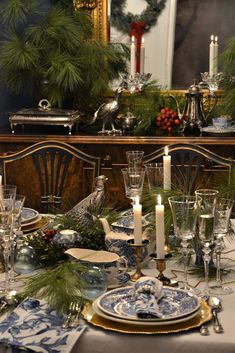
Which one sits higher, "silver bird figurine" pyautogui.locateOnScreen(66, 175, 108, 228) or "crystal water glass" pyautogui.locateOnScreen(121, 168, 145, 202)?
"crystal water glass" pyautogui.locateOnScreen(121, 168, 145, 202)

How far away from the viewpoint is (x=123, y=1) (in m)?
4.58

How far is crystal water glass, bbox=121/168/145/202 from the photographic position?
2439 mm

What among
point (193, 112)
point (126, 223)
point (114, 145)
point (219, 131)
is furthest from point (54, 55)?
point (126, 223)

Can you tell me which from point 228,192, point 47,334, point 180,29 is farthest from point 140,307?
point 180,29

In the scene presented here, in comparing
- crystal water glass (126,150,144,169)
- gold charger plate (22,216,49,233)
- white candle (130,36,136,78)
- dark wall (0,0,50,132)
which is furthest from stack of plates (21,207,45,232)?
dark wall (0,0,50,132)

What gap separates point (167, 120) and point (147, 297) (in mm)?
2392

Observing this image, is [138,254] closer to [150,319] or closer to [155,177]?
[150,319]

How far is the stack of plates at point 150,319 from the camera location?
175cm

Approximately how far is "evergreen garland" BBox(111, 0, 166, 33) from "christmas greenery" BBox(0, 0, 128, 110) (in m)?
0.21

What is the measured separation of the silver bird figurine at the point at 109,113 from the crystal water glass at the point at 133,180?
1.74 meters

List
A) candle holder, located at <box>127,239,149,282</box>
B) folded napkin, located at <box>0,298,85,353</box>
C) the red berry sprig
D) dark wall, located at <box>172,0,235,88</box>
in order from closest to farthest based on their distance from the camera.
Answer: folded napkin, located at <box>0,298,85,353</box>, candle holder, located at <box>127,239,149,282</box>, the red berry sprig, dark wall, located at <box>172,0,235,88</box>

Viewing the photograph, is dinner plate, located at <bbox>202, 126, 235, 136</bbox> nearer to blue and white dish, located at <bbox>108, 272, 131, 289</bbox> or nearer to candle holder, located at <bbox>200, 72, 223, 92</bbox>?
candle holder, located at <bbox>200, 72, 223, 92</bbox>

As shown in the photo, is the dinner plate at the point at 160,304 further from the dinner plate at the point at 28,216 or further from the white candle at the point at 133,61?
the white candle at the point at 133,61

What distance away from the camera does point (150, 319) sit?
1.75 m
